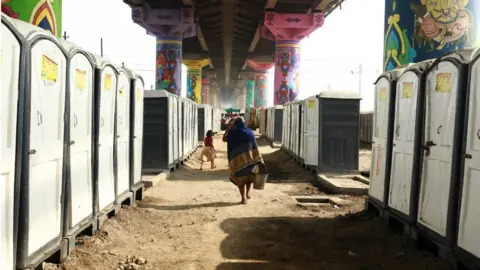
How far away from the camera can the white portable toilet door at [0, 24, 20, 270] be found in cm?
339

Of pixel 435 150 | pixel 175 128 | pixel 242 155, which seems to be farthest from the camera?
pixel 175 128

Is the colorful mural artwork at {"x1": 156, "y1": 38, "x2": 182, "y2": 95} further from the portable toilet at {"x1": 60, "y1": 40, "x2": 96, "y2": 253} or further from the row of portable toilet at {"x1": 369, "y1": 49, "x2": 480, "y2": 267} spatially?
the portable toilet at {"x1": 60, "y1": 40, "x2": 96, "y2": 253}

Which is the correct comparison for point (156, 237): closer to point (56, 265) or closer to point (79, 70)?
point (56, 265)

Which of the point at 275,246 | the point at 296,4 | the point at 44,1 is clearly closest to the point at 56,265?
the point at 275,246

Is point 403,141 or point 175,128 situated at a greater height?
point 403,141

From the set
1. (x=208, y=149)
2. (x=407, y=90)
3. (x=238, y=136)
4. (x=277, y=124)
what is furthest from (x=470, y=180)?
(x=277, y=124)

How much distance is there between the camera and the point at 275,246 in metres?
5.88

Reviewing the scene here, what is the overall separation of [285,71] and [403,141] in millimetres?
25214

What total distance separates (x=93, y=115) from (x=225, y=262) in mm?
2253

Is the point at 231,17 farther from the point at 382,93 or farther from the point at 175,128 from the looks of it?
the point at 382,93

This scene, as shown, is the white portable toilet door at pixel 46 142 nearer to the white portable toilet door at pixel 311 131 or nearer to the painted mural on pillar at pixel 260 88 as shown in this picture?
the white portable toilet door at pixel 311 131

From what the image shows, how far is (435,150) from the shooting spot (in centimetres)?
507

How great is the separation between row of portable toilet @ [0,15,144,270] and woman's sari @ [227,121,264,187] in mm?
2474

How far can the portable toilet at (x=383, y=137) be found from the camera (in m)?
6.42
